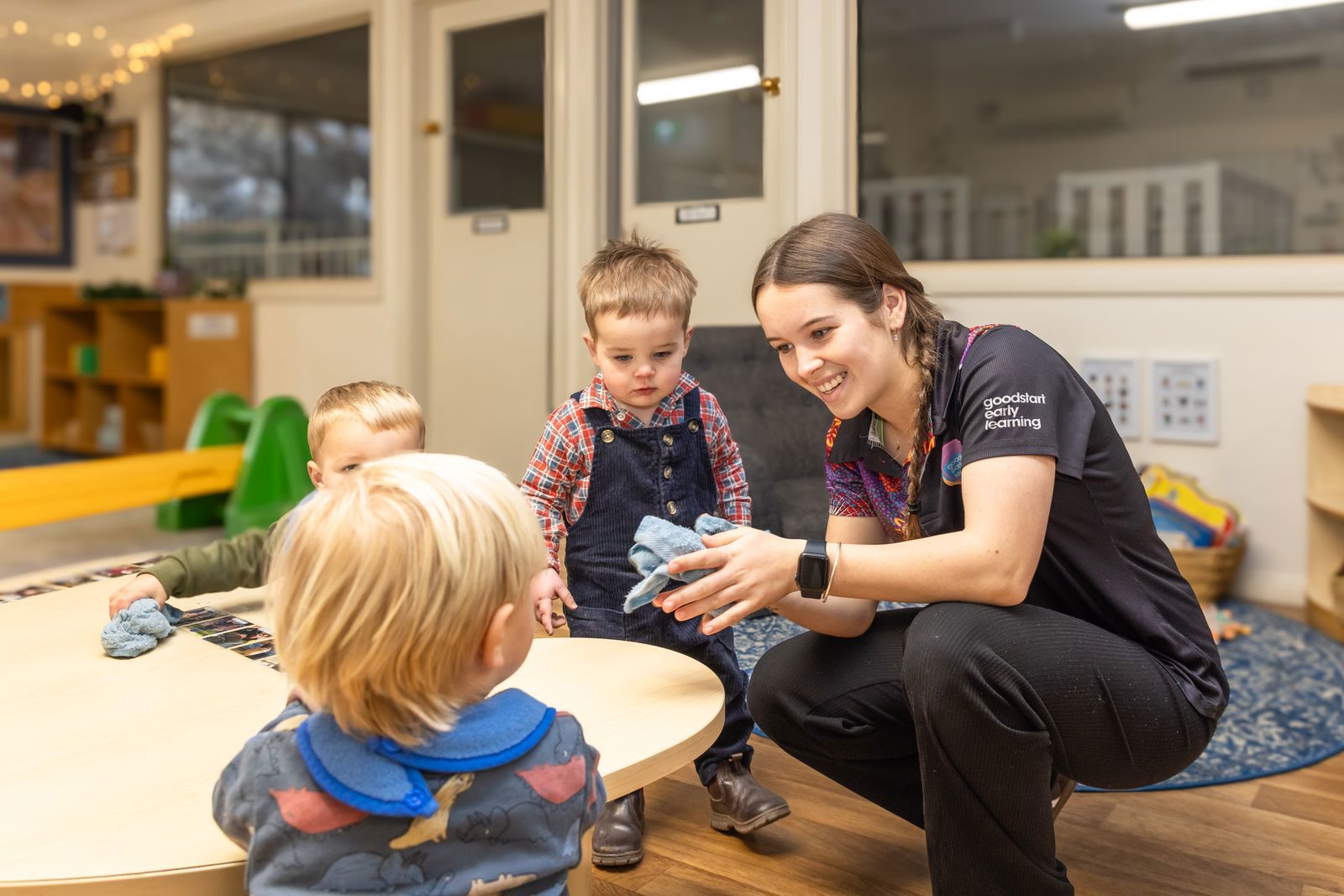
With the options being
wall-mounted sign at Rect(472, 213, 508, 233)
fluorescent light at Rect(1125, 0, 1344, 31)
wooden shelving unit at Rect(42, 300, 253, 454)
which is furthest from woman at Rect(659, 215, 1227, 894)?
wooden shelving unit at Rect(42, 300, 253, 454)

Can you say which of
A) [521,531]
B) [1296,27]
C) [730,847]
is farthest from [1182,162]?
[521,531]

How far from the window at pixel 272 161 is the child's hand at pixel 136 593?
379cm

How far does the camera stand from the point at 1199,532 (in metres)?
2.98

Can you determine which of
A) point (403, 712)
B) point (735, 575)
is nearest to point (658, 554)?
point (735, 575)

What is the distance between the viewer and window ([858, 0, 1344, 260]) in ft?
17.1

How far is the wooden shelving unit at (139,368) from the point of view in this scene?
17.0 ft

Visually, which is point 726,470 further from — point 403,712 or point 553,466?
A: point 403,712

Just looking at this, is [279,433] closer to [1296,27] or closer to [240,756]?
[240,756]

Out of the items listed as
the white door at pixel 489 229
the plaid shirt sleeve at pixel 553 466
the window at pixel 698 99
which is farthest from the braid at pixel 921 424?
the white door at pixel 489 229

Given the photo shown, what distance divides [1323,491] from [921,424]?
2097 mm

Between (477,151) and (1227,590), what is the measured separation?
3.11 m

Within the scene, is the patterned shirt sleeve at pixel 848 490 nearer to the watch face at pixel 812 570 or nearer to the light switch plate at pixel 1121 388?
the watch face at pixel 812 570

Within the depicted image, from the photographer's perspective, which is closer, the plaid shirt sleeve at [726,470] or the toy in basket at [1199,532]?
the plaid shirt sleeve at [726,470]

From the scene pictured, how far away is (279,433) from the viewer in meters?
3.89
